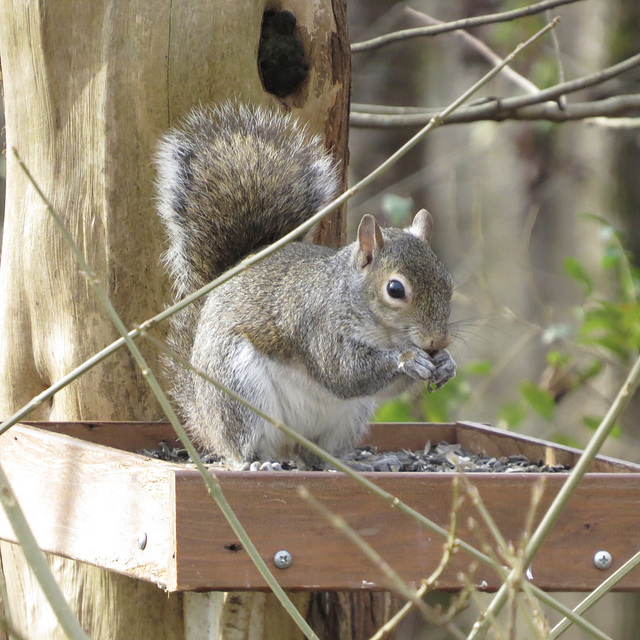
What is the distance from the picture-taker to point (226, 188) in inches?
89.4

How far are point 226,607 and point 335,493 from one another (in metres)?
0.69

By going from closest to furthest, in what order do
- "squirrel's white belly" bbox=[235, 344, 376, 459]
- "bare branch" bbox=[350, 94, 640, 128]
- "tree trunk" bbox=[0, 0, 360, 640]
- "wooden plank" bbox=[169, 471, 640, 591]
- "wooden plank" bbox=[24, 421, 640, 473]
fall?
"wooden plank" bbox=[169, 471, 640, 591]
"squirrel's white belly" bbox=[235, 344, 376, 459]
"wooden plank" bbox=[24, 421, 640, 473]
"tree trunk" bbox=[0, 0, 360, 640]
"bare branch" bbox=[350, 94, 640, 128]

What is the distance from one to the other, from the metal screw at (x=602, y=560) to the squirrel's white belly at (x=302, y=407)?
0.64 metres

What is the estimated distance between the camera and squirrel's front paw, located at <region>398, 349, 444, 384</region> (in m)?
1.96

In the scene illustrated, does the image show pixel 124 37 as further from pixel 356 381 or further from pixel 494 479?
pixel 494 479

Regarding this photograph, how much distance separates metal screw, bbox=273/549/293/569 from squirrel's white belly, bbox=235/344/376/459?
0.47 metres

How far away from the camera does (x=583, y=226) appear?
16.7 ft

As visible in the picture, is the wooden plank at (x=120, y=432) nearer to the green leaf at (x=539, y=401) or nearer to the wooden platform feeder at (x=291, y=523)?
the wooden platform feeder at (x=291, y=523)

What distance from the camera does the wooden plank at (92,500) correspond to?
1595 mm

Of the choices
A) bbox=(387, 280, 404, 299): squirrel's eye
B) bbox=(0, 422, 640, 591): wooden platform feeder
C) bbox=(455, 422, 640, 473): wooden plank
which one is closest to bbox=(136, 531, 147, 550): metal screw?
bbox=(0, 422, 640, 591): wooden platform feeder

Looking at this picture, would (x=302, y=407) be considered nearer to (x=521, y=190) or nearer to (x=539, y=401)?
(x=539, y=401)

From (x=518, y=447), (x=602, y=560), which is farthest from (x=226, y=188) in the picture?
(x=602, y=560)

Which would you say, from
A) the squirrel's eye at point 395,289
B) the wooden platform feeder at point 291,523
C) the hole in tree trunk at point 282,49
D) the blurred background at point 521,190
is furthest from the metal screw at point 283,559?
the blurred background at point 521,190

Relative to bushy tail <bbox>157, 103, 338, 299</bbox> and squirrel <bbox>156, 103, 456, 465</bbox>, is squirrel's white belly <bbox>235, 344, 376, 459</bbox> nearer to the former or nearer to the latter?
squirrel <bbox>156, 103, 456, 465</bbox>
